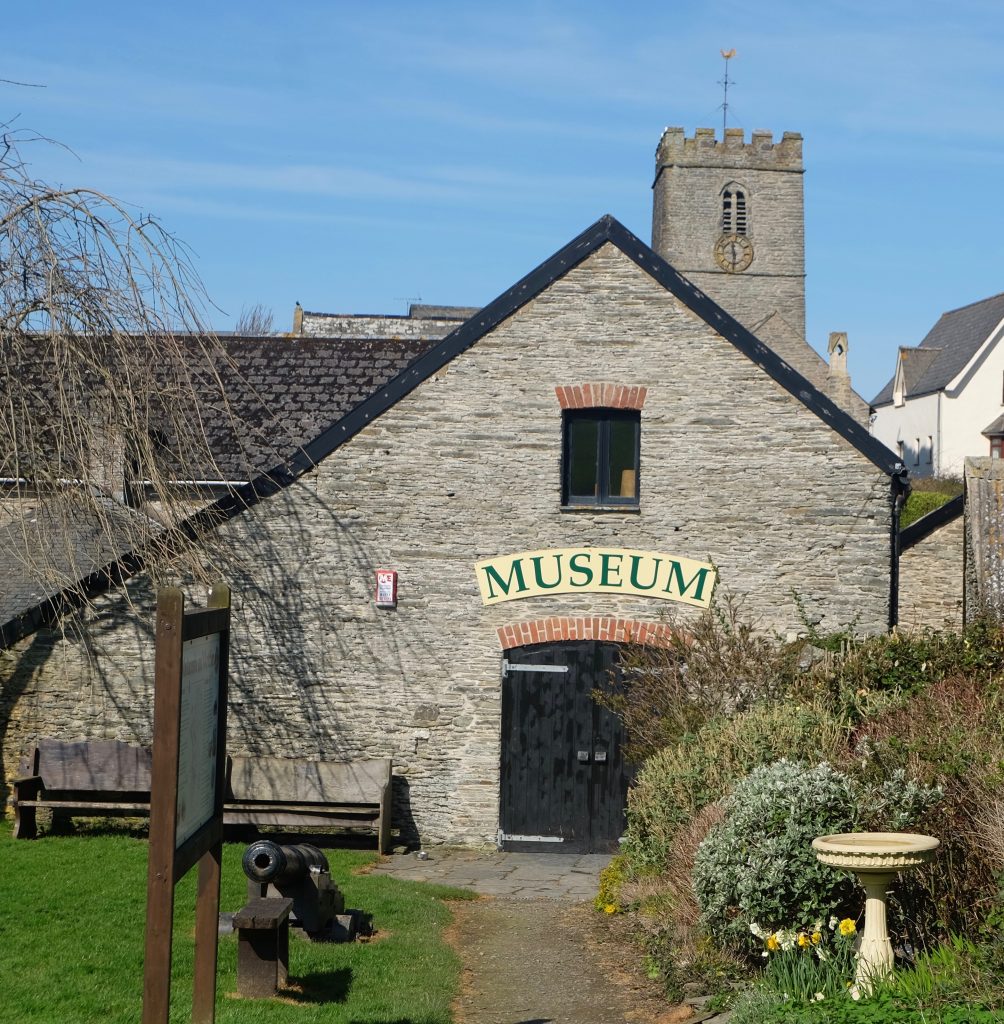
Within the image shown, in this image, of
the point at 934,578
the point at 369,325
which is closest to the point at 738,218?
the point at 369,325

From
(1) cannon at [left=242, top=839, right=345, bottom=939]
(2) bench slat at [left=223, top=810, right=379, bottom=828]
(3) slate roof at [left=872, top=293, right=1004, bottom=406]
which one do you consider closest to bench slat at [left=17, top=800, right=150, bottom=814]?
(2) bench slat at [left=223, top=810, right=379, bottom=828]

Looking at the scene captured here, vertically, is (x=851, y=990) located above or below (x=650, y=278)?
below

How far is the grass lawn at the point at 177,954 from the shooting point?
780cm

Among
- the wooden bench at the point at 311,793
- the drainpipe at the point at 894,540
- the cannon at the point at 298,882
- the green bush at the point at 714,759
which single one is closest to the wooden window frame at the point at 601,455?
the drainpipe at the point at 894,540

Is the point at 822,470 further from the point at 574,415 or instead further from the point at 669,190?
the point at 669,190

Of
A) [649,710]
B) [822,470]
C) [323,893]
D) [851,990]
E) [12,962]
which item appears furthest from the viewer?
[822,470]

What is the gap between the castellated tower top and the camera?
203 feet

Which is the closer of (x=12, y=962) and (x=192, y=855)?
(x=192, y=855)

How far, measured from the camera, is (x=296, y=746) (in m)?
14.7

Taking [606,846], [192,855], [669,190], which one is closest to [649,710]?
[606,846]

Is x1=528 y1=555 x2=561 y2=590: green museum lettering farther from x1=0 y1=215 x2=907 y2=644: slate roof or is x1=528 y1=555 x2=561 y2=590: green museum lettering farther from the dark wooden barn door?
x1=0 y1=215 x2=907 y2=644: slate roof

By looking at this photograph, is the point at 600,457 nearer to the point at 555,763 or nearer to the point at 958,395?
the point at 555,763

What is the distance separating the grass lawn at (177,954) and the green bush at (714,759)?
194 cm

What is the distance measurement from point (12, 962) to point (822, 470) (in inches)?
384
